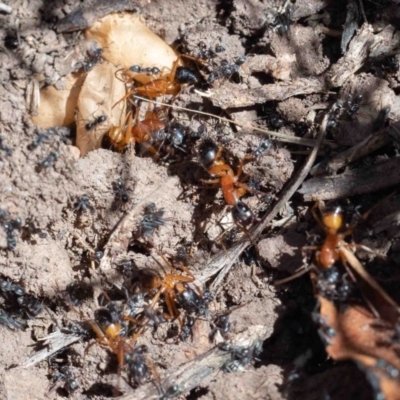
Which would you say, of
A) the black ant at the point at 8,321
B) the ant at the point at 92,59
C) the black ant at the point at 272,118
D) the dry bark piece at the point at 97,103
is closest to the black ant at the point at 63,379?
the black ant at the point at 8,321

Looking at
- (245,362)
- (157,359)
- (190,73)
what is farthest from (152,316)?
(190,73)

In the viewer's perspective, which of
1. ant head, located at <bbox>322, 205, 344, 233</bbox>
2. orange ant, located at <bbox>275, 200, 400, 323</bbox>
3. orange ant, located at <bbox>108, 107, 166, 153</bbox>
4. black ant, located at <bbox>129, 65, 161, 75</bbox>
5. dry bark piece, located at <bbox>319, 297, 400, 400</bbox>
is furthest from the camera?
black ant, located at <bbox>129, 65, 161, 75</bbox>

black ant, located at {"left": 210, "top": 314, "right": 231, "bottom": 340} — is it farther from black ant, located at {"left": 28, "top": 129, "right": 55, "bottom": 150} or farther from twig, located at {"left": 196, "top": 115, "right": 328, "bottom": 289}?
black ant, located at {"left": 28, "top": 129, "right": 55, "bottom": 150}

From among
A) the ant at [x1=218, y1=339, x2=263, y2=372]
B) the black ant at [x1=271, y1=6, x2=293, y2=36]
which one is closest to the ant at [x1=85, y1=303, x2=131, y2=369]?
the ant at [x1=218, y1=339, x2=263, y2=372]

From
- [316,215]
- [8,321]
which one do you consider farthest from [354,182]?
[8,321]

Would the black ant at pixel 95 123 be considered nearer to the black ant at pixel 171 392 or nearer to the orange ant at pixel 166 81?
the orange ant at pixel 166 81

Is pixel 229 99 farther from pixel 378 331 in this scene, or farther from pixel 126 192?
pixel 378 331

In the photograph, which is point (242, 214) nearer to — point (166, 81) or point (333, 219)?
point (333, 219)
